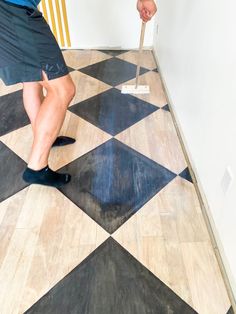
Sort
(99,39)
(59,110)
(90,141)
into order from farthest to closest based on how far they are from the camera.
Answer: (99,39)
(90,141)
(59,110)

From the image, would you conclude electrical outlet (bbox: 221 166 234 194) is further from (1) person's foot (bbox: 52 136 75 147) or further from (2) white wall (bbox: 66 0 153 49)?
(2) white wall (bbox: 66 0 153 49)

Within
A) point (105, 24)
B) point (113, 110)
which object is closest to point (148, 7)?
point (113, 110)

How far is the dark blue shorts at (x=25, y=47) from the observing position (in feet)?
2.97

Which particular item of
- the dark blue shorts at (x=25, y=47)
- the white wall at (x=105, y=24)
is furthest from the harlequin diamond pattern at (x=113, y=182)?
the white wall at (x=105, y=24)

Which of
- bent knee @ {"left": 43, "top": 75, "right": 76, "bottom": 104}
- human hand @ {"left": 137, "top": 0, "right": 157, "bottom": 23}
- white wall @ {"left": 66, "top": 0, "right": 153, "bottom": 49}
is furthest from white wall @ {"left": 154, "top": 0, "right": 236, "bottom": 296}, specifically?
white wall @ {"left": 66, "top": 0, "right": 153, "bottom": 49}

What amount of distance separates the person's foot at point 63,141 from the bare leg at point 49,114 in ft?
0.98

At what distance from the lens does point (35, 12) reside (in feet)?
3.10

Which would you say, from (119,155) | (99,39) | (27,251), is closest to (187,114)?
(119,155)

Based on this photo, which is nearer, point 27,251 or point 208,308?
point 208,308

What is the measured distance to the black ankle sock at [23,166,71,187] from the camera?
1.20 meters

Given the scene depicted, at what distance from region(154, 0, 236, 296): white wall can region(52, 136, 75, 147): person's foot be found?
0.66 meters

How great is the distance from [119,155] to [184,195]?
416 millimetres

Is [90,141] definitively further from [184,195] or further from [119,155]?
[184,195]

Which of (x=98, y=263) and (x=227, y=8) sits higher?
(x=227, y=8)
